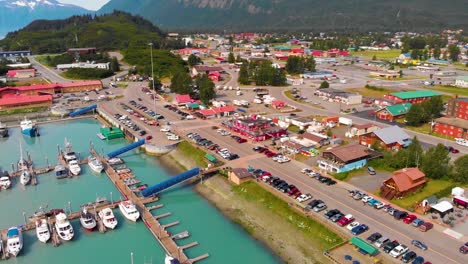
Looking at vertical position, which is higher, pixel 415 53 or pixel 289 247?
pixel 415 53

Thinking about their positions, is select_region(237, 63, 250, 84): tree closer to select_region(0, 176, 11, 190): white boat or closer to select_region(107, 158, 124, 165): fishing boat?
select_region(107, 158, 124, 165): fishing boat

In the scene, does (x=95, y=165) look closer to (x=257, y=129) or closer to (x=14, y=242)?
(x=14, y=242)

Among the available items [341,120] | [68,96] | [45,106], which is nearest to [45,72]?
[68,96]

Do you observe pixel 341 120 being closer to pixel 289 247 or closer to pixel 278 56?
pixel 289 247

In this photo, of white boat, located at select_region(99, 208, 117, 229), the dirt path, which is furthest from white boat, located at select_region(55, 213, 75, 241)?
the dirt path

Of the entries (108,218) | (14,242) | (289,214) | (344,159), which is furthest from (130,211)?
(344,159)

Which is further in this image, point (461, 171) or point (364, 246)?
point (461, 171)
